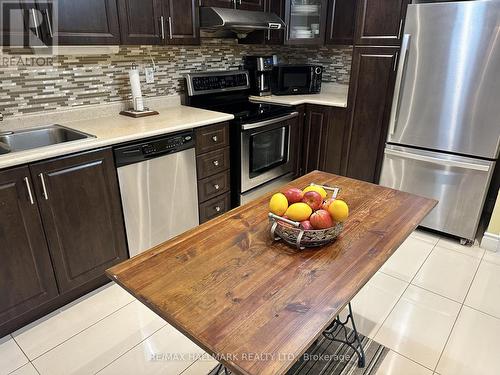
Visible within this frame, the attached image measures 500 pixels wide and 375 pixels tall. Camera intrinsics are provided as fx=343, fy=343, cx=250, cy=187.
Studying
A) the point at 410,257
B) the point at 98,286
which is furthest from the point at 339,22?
the point at 98,286

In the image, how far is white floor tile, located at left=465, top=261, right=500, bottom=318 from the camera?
6.70 ft

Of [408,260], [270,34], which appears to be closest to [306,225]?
Result: [408,260]

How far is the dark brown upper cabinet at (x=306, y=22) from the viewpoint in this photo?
324 cm

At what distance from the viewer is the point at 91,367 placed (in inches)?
64.7

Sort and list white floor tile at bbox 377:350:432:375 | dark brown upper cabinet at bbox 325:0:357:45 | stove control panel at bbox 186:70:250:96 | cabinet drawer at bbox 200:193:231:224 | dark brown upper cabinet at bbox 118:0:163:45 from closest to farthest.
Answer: white floor tile at bbox 377:350:432:375
dark brown upper cabinet at bbox 118:0:163:45
cabinet drawer at bbox 200:193:231:224
stove control panel at bbox 186:70:250:96
dark brown upper cabinet at bbox 325:0:357:45

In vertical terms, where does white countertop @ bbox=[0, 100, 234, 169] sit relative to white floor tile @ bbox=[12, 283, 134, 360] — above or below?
above

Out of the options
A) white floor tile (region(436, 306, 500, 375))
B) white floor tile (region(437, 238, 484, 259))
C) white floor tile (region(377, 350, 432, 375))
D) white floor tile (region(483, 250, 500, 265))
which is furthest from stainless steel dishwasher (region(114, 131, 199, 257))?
white floor tile (region(483, 250, 500, 265))

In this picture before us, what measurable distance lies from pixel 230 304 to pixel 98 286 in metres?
1.58

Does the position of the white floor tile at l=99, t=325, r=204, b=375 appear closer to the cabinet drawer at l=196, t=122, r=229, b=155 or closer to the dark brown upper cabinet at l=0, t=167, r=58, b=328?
the dark brown upper cabinet at l=0, t=167, r=58, b=328

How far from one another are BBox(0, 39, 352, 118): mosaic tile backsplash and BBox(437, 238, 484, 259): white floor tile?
1898 mm

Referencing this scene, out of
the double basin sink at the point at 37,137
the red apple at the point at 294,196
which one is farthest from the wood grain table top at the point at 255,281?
the double basin sink at the point at 37,137

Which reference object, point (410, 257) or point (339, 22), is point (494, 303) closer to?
point (410, 257)

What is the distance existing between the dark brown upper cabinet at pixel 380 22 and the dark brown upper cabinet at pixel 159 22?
4.28 feet

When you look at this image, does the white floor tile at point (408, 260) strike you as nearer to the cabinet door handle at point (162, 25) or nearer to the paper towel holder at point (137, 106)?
the paper towel holder at point (137, 106)
